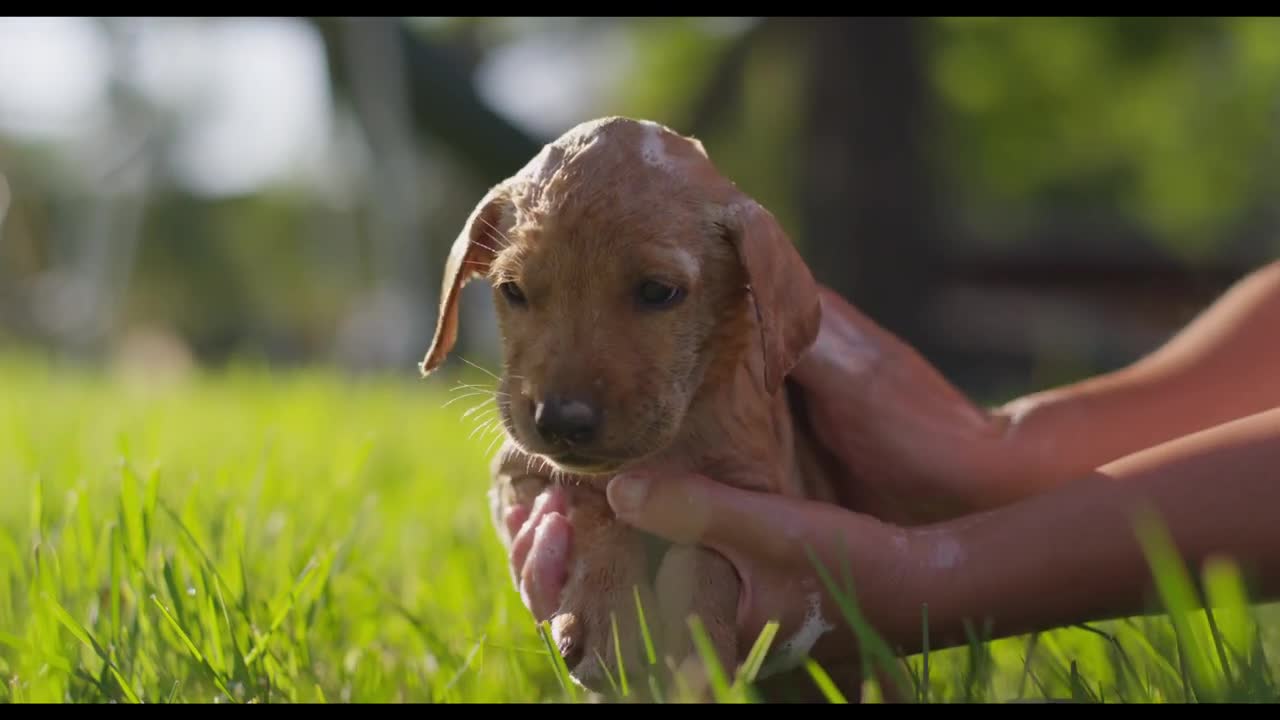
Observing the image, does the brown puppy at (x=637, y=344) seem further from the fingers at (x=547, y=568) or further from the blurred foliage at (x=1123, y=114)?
the blurred foliage at (x=1123, y=114)

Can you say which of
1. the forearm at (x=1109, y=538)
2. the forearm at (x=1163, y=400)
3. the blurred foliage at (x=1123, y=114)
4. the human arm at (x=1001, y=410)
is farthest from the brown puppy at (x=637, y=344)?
the blurred foliage at (x=1123, y=114)

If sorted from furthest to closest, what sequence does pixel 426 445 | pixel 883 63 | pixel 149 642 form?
pixel 883 63, pixel 426 445, pixel 149 642

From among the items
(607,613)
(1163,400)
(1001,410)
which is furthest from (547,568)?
(1163,400)

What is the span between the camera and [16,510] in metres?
3.68

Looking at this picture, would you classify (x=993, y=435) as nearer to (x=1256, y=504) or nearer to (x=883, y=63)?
(x=1256, y=504)

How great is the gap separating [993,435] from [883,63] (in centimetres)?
658

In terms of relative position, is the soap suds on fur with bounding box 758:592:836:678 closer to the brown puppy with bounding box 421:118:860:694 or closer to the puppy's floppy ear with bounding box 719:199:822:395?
the brown puppy with bounding box 421:118:860:694

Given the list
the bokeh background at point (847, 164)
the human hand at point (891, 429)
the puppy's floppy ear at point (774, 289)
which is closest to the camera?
the puppy's floppy ear at point (774, 289)

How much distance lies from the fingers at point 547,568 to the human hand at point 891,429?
26.4 inches

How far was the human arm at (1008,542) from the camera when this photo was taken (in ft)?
5.91

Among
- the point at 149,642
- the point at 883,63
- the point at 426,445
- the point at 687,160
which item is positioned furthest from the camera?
the point at 883,63

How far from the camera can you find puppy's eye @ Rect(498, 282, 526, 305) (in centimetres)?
194

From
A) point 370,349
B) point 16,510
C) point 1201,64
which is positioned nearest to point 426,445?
point 16,510

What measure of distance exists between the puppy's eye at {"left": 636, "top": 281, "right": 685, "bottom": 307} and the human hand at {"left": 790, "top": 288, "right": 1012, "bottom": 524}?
525 mm
